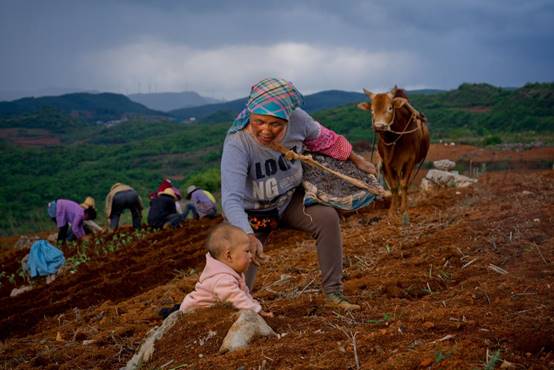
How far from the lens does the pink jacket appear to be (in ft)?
10.5

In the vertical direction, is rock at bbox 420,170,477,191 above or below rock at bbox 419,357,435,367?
below

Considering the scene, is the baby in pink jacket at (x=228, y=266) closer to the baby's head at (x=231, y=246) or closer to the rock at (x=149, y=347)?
the baby's head at (x=231, y=246)

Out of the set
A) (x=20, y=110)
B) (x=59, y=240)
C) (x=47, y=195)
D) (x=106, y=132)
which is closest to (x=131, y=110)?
(x=20, y=110)

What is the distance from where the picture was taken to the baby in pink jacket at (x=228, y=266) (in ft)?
10.4

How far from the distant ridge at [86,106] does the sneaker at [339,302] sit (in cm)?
5490

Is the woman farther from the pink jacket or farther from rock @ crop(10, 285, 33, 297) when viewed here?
rock @ crop(10, 285, 33, 297)

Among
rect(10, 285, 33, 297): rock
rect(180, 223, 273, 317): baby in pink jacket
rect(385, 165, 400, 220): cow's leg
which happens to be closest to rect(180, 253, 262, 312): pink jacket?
rect(180, 223, 273, 317): baby in pink jacket

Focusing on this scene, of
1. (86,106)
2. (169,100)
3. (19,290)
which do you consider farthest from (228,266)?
(169,100)

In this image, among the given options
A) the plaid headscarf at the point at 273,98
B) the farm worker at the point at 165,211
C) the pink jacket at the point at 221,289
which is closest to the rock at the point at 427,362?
the pink jacket at the point at 221,289

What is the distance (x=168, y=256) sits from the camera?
26.3 feet

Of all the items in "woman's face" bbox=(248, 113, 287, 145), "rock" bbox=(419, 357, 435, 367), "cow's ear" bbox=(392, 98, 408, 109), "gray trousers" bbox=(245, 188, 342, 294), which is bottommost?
"rock" bbox=(419, 357, 435, 367)

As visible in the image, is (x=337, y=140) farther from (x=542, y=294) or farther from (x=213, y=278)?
(x=542, y=294)

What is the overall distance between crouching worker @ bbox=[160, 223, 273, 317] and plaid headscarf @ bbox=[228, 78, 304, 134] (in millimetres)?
659

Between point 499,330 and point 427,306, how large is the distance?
2.31 ft
